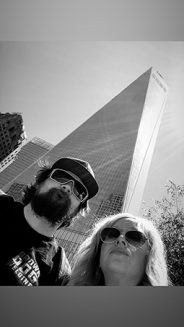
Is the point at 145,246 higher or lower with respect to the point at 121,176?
higher

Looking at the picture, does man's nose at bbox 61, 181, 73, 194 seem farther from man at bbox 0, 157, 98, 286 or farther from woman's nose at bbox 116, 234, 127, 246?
woman's nose at bbox 116, 234, 127, 246

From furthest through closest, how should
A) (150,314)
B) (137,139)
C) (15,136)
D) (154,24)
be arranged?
(137,139) → (15,136) → (154,24) → (150,314)

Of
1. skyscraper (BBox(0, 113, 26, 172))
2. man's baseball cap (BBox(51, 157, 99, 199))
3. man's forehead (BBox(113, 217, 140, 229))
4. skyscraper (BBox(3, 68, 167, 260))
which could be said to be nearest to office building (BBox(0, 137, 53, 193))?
skyscraper (BBox(3, 68, 167, 260))

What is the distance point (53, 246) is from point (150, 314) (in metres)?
1.32

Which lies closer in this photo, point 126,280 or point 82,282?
point 126,280

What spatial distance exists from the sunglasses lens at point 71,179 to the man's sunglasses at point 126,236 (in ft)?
1.88

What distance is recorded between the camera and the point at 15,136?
78.2ft

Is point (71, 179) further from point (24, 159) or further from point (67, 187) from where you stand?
point (24, 159)

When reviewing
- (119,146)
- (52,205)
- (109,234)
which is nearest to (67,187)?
(52,205)

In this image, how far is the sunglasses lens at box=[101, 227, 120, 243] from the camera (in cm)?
203

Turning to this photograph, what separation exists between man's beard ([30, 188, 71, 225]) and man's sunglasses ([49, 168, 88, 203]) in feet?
0.34

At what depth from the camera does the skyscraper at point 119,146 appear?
47188 mm

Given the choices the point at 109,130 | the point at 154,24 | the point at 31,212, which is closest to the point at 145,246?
the point at 31,212

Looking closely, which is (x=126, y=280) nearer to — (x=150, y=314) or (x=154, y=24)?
(x=150, y=314)
